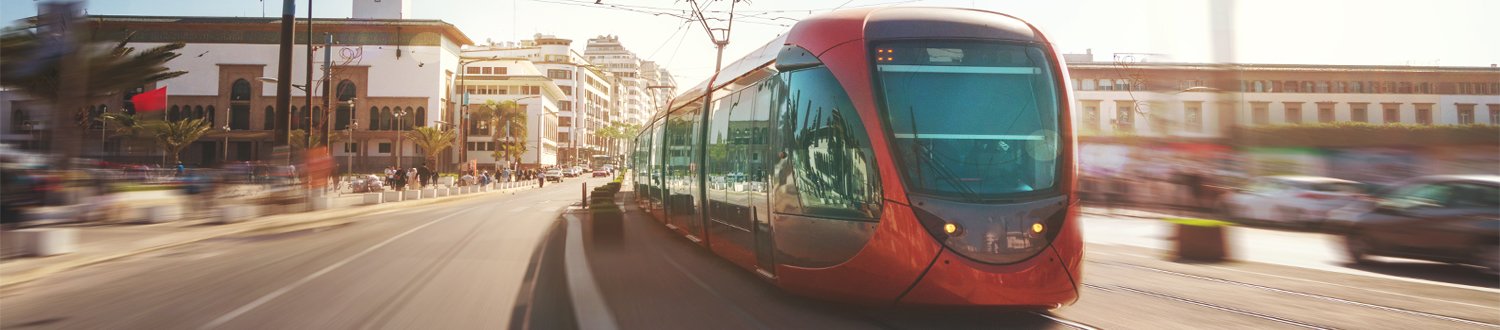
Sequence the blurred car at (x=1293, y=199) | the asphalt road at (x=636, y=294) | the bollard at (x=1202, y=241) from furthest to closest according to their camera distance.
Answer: the blurred car at (x=1293, y=199), the bollard at (x=1202, y=241), the asphalt road at (x=636, y=294)

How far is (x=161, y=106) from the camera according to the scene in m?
34.8

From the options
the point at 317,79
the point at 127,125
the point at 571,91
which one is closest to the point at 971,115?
the point at 127,125

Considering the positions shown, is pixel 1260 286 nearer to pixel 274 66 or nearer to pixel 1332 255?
pixel 1332 255

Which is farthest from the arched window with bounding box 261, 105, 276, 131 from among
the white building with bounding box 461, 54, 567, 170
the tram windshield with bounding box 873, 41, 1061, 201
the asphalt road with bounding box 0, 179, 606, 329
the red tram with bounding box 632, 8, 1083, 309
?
the tram windshield with bounding box 873, 41, 1061, 201

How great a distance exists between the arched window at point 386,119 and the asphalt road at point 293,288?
246 feet

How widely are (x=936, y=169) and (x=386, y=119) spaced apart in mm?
88267

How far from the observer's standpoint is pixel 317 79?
83.4 meters

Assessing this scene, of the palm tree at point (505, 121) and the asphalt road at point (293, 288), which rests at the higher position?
the palm tree at point (505, 121)

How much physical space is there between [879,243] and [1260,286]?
5605mm

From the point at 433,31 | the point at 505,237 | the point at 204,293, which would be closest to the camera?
the point at 204,293

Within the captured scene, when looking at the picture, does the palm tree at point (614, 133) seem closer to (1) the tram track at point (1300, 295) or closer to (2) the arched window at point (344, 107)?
(2) the arched window at point (344, 107)

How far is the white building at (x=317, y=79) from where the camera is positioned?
82562 mm

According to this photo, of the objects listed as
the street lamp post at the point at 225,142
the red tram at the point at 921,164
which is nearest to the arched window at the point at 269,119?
the street lamp post at the point at 225,142

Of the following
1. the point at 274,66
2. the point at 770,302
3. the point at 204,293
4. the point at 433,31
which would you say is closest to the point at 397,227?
the point at 204,293
